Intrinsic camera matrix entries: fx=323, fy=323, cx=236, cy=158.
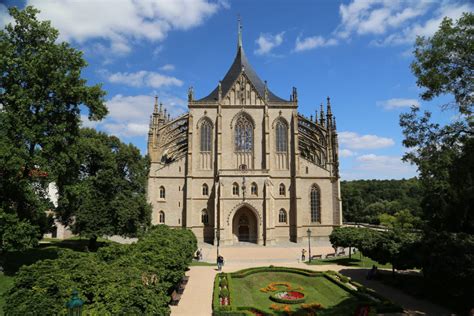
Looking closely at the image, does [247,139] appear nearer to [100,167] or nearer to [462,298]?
[100,167]

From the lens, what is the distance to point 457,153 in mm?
16297

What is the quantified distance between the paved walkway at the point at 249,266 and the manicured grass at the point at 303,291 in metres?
2.08

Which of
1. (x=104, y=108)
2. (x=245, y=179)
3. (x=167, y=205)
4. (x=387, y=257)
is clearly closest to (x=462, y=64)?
(x=387, y=257)

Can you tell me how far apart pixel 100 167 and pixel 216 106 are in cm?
2049

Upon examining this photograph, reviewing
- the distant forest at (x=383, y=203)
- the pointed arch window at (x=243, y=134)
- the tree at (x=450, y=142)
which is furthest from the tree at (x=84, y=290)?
the distant forest at (x=383, y=203)

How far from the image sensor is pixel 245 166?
4744 cm

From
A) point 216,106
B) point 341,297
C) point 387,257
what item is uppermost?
point 216,106

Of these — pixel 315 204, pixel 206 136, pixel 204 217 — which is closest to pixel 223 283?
pixel 204 217

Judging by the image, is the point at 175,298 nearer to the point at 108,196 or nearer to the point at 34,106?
the point at 34,106

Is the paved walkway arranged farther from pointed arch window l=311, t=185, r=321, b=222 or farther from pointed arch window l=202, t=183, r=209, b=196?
pointed arch window l=202, t=183, r=209, b=196

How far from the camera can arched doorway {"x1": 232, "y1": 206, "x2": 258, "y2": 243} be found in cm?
4481

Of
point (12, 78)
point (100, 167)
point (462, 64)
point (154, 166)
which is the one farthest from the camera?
point (154, 166)

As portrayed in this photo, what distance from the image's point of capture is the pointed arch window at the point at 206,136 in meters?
48.2

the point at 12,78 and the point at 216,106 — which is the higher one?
the point at 216,106
